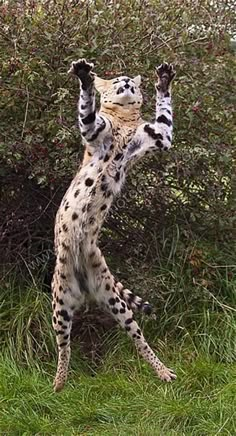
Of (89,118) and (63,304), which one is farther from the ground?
(89,118)

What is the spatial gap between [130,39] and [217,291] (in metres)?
1.87

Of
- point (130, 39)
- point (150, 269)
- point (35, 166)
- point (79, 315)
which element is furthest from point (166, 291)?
point (130, 39)

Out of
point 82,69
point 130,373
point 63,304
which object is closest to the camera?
point 82,69

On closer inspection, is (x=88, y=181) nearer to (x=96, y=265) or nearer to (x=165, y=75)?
(x=96, y=265)

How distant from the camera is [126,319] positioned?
17.0ft

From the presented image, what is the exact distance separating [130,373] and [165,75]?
2.00m

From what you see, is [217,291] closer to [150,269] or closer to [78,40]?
[150,269]

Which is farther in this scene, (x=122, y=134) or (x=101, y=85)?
(x=101, y=85)

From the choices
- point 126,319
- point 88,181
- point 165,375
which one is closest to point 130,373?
point 165,375

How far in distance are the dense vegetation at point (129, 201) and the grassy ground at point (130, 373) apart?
0.4 inches

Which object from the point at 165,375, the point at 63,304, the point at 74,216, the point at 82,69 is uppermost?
the point at 82,69

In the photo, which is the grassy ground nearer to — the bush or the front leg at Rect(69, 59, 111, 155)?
the bush

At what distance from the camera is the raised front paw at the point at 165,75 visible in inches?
196

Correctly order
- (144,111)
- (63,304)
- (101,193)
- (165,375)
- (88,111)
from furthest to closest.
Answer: (144,111)
(165,375)
(63,304)
(101,193)
(88,111)
